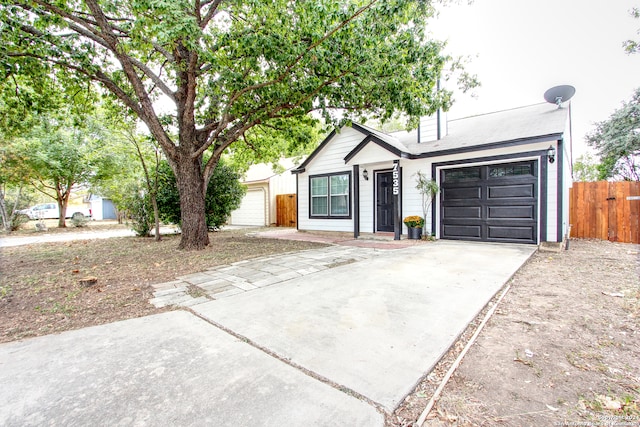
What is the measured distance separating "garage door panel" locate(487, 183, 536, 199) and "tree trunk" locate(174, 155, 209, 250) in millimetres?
7193

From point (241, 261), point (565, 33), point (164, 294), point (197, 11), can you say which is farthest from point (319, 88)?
point (565, 33)

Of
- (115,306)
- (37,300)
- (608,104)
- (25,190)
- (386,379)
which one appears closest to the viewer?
(386,379)

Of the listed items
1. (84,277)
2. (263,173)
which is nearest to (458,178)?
(84,277)

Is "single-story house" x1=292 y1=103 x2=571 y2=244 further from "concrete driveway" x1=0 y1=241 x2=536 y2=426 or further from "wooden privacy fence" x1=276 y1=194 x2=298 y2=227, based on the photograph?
"concrete driveway" x1=0 y1=241 x2=536 y2=426

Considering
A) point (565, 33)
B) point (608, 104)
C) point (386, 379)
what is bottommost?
point (386, 379)

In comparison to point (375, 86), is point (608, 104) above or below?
above

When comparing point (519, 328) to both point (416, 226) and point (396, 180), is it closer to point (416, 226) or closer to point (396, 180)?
point (416, 226)

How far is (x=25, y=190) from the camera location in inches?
642

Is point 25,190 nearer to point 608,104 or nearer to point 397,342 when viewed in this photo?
point 397,342

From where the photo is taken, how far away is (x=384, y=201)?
9227 mm

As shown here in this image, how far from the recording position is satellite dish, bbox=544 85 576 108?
24.6 feet

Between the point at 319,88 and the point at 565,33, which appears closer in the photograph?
the point at 319,88

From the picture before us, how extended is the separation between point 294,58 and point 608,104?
639 inches

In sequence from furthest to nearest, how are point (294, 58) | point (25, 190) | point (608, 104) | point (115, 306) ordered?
point (25, 190) → point (608, 104) → point (294, 58) → point (115, 306)
